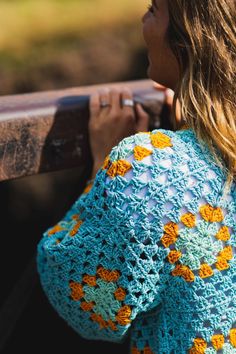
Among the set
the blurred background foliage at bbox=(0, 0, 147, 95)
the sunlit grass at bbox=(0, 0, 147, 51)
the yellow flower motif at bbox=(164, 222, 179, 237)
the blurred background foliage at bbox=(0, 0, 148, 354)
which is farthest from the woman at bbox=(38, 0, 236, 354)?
the sunlit grass at bbox=(0, 0, 147, 51)

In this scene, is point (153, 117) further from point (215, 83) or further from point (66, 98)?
point (215, 83)

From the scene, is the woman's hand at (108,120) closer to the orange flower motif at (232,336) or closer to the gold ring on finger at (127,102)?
the gold ring on finger at (127,102)

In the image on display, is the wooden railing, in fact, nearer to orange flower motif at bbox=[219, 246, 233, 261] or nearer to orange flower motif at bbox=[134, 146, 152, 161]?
orange flower motif at bbox=[134, 146, 152, 161]

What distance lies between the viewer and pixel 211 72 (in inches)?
54.4

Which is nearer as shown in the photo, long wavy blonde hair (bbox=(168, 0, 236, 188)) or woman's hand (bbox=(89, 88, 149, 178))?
long wavy blonde hair (bbox=(168, 0, 236, 188))

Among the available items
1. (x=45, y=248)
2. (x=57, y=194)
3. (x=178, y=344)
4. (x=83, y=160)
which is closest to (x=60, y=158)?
(x=83, y=160)

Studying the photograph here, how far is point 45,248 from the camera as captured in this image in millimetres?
1482

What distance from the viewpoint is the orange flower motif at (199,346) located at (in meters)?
1.38

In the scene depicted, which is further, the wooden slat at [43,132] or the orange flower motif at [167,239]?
the wooden slat at [43,132]

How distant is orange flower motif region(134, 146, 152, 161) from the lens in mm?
1321

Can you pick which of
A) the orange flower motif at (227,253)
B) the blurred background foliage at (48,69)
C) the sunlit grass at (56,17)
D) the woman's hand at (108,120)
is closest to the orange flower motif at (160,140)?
the orange flower motif at (227,253)

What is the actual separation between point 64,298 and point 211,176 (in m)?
0.45

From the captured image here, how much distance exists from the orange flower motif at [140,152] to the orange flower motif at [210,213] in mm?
163

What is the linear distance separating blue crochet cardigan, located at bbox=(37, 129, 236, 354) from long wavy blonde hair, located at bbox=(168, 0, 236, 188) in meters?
0.03
